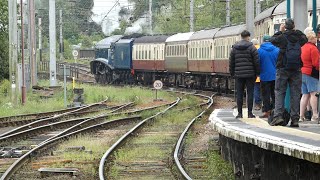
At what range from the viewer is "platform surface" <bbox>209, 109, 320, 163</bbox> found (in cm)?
899

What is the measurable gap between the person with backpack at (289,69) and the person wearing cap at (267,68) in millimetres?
1919

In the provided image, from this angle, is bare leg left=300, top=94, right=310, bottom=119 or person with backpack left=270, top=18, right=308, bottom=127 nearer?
person with backpack left=270, top=18, right=308, bottom=127

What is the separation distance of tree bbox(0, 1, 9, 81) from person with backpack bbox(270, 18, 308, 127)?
35.1 meters

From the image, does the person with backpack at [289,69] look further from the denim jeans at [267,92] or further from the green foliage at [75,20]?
the green foliage at [75,20]

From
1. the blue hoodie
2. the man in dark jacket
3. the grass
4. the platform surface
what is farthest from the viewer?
the grass

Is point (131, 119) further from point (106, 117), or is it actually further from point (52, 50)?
point (52, 50)

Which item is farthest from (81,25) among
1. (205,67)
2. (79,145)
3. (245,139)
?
(245,139)

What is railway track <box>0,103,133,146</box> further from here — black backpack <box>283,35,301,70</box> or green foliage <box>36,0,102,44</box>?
green foliage <box>36,0,102,44</box>

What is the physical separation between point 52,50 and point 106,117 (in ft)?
63.5

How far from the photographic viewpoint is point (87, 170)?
571 inches

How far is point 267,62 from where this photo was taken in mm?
14945

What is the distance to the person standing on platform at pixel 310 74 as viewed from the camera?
43.8ft

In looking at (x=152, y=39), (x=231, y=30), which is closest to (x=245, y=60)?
(x=231, y=30)

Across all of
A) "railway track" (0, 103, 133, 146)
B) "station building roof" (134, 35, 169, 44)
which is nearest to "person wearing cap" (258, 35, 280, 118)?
"railway track" (0, 103, 133, 146)
